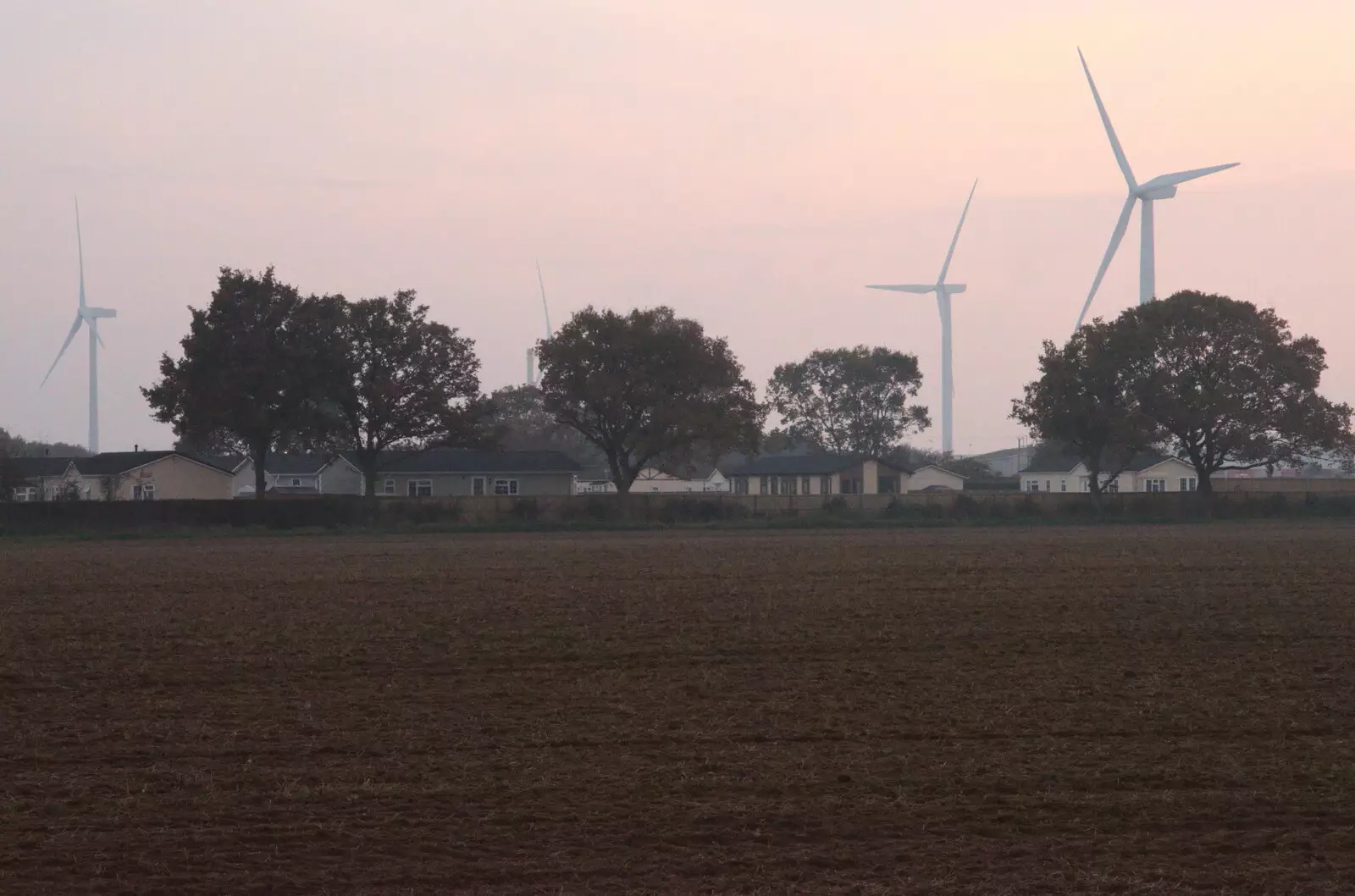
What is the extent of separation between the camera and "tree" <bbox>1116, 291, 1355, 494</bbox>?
77.6 metres

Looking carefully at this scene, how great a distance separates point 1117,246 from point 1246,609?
60.2 m

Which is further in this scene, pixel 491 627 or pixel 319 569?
pixel 319 569

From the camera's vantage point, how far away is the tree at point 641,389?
81000 mm

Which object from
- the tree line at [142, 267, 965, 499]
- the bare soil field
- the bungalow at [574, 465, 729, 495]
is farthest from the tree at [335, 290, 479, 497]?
the bare soil field

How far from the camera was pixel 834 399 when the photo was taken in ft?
→ 446

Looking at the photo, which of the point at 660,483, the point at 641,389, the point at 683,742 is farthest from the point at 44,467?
the point at 683,742

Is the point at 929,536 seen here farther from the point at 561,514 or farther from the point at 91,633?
the point at 91,633

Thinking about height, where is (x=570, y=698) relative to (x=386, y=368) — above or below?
below

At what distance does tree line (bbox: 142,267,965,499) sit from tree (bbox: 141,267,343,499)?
2.4 inches

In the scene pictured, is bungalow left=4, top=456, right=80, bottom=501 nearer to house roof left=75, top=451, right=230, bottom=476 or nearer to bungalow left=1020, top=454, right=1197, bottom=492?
house roof left=75, top=451, right=230, bottom=476

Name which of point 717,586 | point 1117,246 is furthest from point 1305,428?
point 717,586

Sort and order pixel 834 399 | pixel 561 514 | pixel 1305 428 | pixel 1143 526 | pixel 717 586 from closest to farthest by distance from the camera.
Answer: pixel 717 586 < pixel 1143 526 < pixel 561 514 < pixel 1305 428 < pixel 834 399

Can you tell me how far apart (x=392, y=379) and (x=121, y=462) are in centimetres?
1612

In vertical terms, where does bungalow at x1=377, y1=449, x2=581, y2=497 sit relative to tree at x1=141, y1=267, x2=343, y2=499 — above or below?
below
